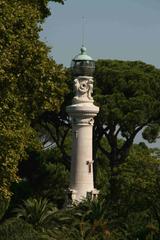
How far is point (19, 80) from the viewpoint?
2652 centimetres

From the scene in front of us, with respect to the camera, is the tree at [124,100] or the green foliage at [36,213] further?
the tree at [124,100]

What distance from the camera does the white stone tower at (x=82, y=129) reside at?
3838cm

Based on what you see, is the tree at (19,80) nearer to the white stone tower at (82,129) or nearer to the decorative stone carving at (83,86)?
the white stone tower at (82,129)

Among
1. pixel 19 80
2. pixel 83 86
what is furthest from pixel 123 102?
pixel 19 80

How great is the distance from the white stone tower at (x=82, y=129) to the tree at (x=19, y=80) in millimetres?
10673

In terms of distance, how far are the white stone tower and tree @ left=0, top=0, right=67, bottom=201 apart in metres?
10.7

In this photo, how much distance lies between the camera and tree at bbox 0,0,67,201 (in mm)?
24500

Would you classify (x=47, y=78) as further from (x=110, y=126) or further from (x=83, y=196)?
(x=110, y=126)

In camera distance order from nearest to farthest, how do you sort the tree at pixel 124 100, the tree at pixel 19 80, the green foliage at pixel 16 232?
the tree at pixel 19 80 < the green foliage at pixel 16 232 < the tree at pixel 124 100

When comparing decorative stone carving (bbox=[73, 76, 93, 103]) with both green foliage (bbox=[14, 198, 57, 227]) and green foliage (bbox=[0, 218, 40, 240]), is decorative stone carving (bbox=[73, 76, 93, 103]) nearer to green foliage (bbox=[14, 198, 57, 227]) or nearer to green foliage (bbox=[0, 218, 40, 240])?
green foliage (bbox=[14, 198, 57, 227])

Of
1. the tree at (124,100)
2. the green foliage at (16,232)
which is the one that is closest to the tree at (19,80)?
the green foliage at (16,232)

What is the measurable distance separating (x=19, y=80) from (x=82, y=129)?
1327cm

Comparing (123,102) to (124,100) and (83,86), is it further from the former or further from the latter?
(83,86)

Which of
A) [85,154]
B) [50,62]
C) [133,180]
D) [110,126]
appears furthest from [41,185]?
[50,62]
